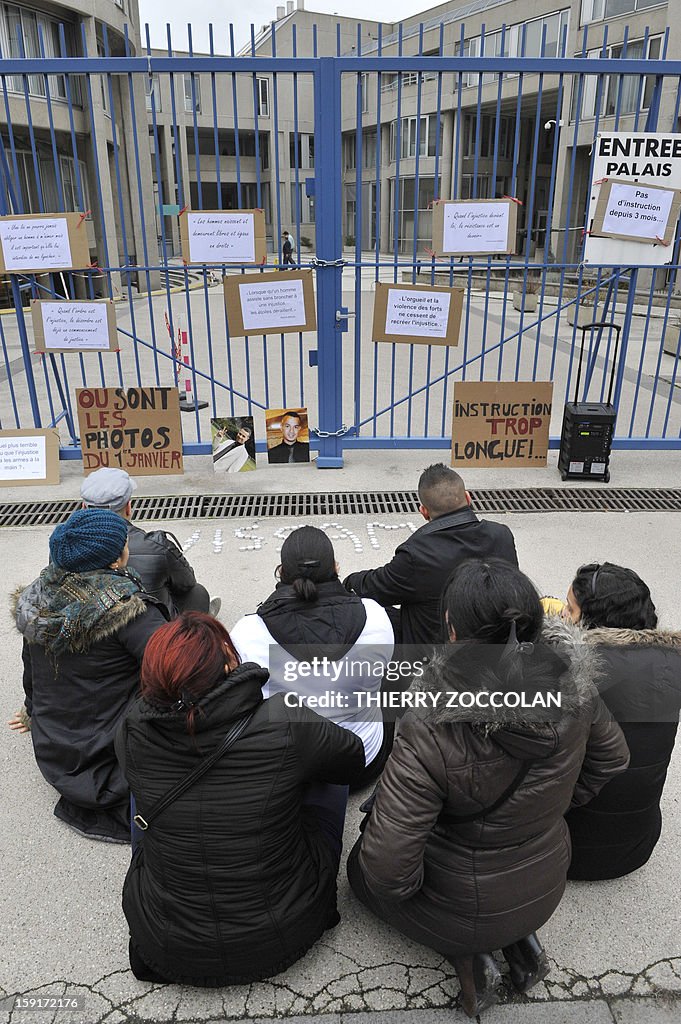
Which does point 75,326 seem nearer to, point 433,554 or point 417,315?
point 417,315

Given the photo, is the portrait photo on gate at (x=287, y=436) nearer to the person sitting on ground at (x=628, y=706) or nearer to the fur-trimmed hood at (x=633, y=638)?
the person sitting on ground at (x=628, y=706)

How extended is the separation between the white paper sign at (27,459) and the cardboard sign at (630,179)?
4.42m

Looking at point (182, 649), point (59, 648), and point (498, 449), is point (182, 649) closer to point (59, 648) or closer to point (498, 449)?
point (59, 648)

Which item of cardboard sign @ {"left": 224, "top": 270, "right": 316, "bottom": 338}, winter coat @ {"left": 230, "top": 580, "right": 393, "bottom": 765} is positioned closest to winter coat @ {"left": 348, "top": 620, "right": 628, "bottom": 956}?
winter coat @ {"left": 230, "top": 580, "right": 393, "bottom": 765}

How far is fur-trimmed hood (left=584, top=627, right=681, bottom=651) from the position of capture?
1.93 metres

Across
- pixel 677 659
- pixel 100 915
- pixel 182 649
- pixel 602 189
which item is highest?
pixel 602 189

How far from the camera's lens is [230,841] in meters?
1.75

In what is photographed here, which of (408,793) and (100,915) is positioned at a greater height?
(408,793)

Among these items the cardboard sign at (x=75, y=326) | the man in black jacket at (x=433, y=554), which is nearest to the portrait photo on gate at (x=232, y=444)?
the cardboard sign at (x=75, y=326)

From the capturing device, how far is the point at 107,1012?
6.37ft

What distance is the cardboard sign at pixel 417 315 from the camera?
524 cm

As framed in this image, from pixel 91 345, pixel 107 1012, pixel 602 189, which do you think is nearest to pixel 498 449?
pixel 602 189

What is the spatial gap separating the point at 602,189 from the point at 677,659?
4.34 meters

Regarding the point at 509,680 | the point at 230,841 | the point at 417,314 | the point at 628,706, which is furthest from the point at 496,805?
the point at 417,314
